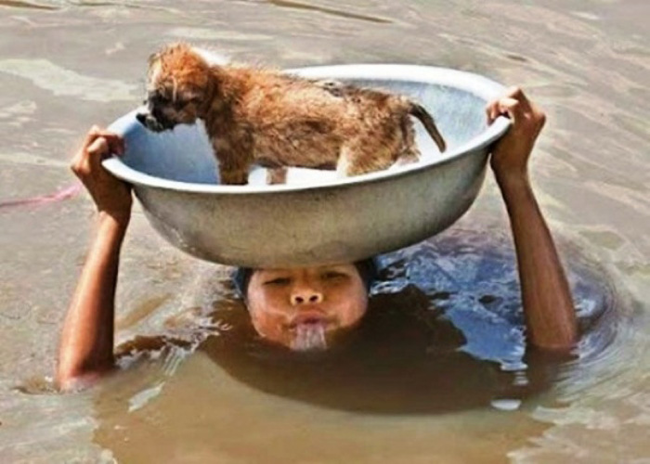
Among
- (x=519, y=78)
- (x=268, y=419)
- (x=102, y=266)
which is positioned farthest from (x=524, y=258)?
(x=519, y=78)

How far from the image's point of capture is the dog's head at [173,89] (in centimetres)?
370

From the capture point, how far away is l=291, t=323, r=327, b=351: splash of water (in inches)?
161

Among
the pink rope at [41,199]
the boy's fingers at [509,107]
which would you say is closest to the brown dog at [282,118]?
the boy's fingers at [509,107]

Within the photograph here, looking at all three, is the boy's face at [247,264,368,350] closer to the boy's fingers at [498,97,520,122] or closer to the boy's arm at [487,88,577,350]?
the boy's arm at [487,88,577,350]

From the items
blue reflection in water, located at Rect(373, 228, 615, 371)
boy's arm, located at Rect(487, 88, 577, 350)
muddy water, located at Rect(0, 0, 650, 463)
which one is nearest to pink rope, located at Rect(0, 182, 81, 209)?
muddy water, located at Rect(0, 0, 650, 463)

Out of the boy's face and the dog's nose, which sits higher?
the dog's nose

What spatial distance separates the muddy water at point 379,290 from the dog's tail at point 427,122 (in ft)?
1.86

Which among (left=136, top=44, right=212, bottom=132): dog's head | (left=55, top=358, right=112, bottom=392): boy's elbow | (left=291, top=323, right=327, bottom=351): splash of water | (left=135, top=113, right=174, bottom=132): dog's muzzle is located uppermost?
(left=136, top=44, right=212, bottom=132): dog's head

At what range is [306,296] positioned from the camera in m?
3.99

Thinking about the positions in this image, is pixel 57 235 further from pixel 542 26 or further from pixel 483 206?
pixel 542 26

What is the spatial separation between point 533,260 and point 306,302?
0.55m

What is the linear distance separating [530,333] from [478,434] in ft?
1.37

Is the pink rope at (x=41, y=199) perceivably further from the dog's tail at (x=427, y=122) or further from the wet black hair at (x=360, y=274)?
the dog's tail at (x=427, y=122)

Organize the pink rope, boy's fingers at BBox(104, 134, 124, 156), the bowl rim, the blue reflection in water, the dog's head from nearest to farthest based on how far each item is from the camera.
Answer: the bowl rim < the dog's head < boy's fingers at BBox(104, 134, 124, 156) < the blue reflection in water < the pink rope
